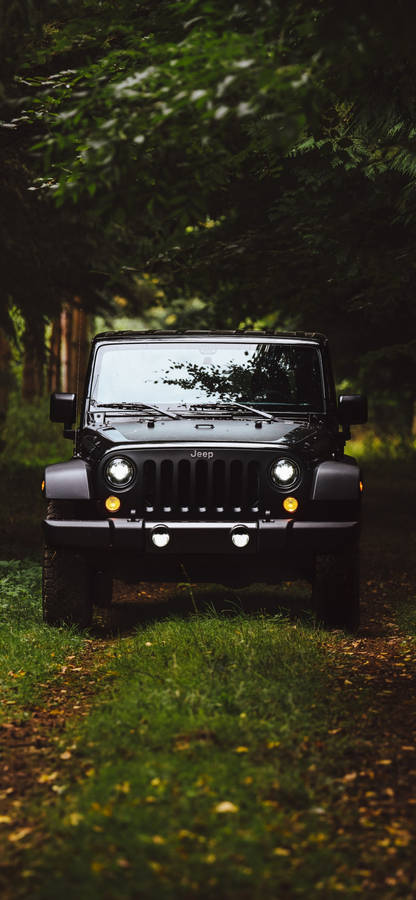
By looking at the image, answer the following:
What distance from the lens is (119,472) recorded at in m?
7.49

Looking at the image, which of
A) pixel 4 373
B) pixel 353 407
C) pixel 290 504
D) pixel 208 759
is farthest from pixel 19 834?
pixel 4 373

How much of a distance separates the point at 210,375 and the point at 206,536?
166cm

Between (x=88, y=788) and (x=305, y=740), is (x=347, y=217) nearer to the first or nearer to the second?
(x=305, y=740)

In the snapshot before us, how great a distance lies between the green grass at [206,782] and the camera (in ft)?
12.5

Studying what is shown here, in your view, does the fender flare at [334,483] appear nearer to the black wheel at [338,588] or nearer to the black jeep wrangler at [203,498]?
the black jeep wrangler at [203,498]

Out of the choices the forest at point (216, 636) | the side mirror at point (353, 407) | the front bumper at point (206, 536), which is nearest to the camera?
the forest at point (216, 636)

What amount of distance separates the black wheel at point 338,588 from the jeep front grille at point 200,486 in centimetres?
68

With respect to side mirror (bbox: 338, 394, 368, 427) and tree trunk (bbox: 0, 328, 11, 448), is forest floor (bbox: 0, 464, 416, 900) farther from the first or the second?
tree trunk (bbox: 0, 328, 11, 448)

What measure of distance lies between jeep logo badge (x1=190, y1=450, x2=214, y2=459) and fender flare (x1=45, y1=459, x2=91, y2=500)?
0.76 meters

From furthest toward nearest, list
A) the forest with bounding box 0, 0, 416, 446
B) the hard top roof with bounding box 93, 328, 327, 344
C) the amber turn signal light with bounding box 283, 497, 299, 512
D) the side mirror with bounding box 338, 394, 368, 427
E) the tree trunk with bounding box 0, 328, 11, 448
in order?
1. the tree trunk with bounding box 0, 328, 11, 448
2. the hard top roof with bounding box 93, 328, 327, 344
3. the side mirror with bounding box 338, 394, 368, 427
4. the amber turn signal light with bounding box 283, 497, 299, 512
5. the forest with bounding box 0, 0, 416, 446

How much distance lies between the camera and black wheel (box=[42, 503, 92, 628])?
769cm

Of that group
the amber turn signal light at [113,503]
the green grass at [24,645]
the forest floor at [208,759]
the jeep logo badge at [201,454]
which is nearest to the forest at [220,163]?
the jeep logo badge at [201,454]

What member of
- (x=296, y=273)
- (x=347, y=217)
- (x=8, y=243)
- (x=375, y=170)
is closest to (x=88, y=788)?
(x=375, y=170)

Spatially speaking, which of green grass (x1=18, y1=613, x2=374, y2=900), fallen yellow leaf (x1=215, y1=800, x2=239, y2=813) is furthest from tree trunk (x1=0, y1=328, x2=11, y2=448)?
fallen yellow leaf (x1=215, y1=800, x2=239, y2=813)
